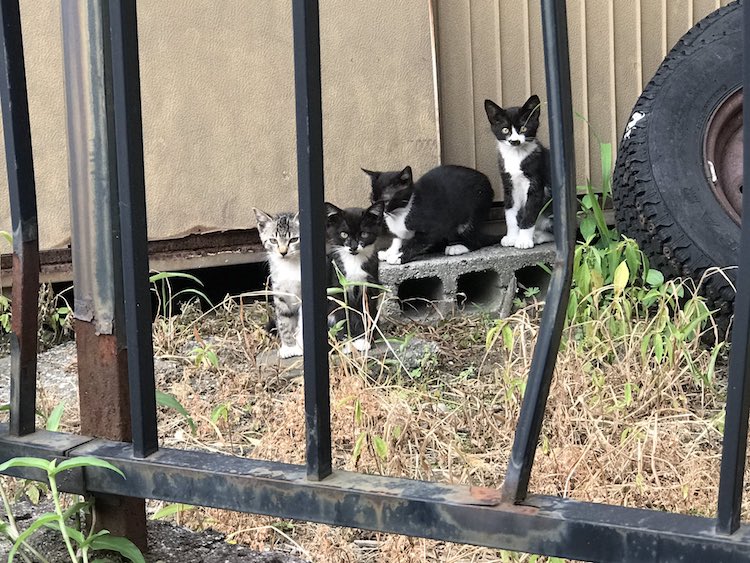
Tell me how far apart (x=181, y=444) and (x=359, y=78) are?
88.9 inches

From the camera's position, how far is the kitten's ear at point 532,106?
437 cm

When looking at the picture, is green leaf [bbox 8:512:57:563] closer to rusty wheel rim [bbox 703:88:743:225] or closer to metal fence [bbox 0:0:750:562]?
metal fence [bbox 0:0:750:562]

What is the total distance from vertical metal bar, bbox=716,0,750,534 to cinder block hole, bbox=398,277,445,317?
315cm

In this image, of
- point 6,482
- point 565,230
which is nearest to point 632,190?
point 6,482

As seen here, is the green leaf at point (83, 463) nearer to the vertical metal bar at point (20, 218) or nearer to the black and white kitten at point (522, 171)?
the vertical metal bar at point (20, 218)

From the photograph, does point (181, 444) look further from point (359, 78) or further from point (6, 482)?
point (359, 78)

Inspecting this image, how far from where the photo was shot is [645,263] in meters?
3.36

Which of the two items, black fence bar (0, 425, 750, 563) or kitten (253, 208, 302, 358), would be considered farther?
kitten (253, 208, 302, 358)

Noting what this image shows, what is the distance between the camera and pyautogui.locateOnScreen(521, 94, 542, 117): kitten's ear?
14.3 ft

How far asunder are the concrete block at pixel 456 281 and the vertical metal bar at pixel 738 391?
3.00 meters

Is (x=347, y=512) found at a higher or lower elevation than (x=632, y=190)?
lower

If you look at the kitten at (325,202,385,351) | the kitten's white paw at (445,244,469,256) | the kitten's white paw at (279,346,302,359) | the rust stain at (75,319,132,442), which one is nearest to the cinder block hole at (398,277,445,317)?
the kitten's white paw at (445,244,469,256)

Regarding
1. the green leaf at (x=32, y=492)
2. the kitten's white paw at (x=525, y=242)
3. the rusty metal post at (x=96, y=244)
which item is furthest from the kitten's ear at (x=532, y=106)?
the rusty metal post at (x=96, y=244)

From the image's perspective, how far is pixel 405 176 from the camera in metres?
4.14
